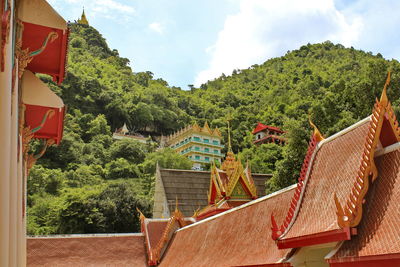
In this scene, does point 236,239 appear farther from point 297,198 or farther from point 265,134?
point 265,134

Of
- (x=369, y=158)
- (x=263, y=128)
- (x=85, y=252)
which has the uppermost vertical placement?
(x=263, y=128)

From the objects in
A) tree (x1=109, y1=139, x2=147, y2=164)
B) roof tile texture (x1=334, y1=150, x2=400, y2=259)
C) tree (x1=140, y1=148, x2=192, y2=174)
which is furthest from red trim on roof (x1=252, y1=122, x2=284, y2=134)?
roof tile texture (x1=334, y1=150, x2=400, y2=259)

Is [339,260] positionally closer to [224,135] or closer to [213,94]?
[224,135]

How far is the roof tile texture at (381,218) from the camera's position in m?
6.82

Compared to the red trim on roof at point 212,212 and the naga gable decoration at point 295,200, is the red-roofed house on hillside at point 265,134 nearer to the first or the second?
the red trim on roof at point 212,212

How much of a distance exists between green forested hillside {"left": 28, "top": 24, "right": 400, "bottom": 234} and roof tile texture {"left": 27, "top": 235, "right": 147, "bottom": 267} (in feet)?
40.8

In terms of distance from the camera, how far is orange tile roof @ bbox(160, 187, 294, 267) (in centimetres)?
1148

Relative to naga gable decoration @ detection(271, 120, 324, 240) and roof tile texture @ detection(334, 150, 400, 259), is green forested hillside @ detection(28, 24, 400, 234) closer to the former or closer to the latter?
naga gable decoration @ detection(271, 120, 324, 240)

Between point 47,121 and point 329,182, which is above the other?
point 47,121

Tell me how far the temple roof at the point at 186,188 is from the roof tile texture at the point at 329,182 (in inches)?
744

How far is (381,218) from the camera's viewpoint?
727 cm

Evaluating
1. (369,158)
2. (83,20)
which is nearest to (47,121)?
(369,158)

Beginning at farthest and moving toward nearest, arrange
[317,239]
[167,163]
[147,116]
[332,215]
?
[147,116], [167,163], [332,215], [317,239]

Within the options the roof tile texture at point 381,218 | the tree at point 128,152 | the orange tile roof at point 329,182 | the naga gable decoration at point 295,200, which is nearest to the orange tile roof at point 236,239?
the naga gable decoration at point 295,200
